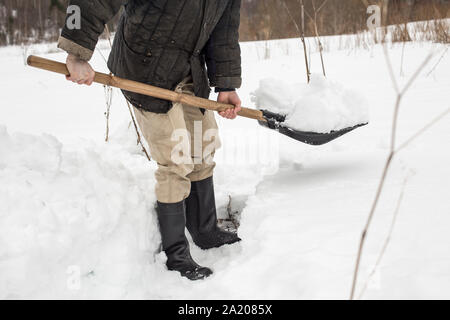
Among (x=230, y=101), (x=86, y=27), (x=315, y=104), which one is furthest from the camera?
(x=315, y=104)

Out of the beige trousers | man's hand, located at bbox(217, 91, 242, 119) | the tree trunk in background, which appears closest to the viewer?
the beige trousers

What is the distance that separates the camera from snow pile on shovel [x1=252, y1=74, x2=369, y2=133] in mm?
2055

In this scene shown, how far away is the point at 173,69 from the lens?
5.11ft

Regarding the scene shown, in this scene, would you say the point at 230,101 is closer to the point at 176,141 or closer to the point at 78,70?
the point at 176,141

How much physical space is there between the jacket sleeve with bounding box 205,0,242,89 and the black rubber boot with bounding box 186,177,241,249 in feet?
1.63

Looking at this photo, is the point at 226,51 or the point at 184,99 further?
the point at 226,51

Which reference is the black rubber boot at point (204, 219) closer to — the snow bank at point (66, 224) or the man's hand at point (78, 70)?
the snow bank at point (66, 224)

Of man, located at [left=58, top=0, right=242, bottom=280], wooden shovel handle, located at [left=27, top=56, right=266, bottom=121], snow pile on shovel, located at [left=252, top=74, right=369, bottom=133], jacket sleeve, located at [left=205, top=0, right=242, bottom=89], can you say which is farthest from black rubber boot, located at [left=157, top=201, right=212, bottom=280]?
snow pile on shovel, located at [left=252, top=74, right=369, bottom=133]

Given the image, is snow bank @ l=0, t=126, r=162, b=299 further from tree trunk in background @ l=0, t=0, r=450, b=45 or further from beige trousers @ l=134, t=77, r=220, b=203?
tree trunk in background @ l=0, t=0, r=450, b=45

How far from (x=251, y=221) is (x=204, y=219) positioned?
274 millimetres

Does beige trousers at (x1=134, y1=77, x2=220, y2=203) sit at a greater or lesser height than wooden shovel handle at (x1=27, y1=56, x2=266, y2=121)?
lesser

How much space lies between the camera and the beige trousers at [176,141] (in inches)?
61.9

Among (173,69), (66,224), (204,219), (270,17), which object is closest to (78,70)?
(173,69)

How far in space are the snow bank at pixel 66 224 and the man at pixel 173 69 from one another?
0.56 feet
